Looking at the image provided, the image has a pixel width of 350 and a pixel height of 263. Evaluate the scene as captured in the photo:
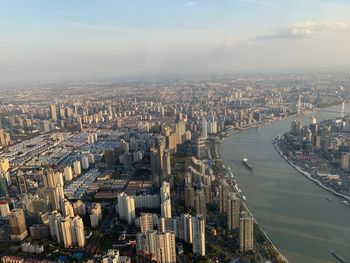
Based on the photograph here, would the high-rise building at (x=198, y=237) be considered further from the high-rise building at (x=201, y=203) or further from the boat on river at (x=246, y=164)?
the boat on river at (x=246, y=164)

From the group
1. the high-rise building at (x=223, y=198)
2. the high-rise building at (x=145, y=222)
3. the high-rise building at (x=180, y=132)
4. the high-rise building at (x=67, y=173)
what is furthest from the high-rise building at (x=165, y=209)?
the high-rise building at (x=180, y=132)

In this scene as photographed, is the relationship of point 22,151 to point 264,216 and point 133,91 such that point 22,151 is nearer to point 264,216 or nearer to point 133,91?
point 264,216

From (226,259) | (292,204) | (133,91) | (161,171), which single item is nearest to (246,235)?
(226,259)

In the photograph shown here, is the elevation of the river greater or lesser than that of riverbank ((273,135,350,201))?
lesser

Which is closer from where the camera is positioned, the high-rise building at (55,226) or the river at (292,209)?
the river at (292,209)

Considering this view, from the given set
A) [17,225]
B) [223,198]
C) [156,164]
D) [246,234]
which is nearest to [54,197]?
[17,225]

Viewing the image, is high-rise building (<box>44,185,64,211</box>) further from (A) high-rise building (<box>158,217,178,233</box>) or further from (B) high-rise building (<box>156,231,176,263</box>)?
(B) high-rise building (<box>156,231,176,263</box>)

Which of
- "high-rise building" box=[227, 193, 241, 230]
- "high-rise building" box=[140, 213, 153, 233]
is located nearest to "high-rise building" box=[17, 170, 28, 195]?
"high-rise building" box=[140, 213, 153, 233]
